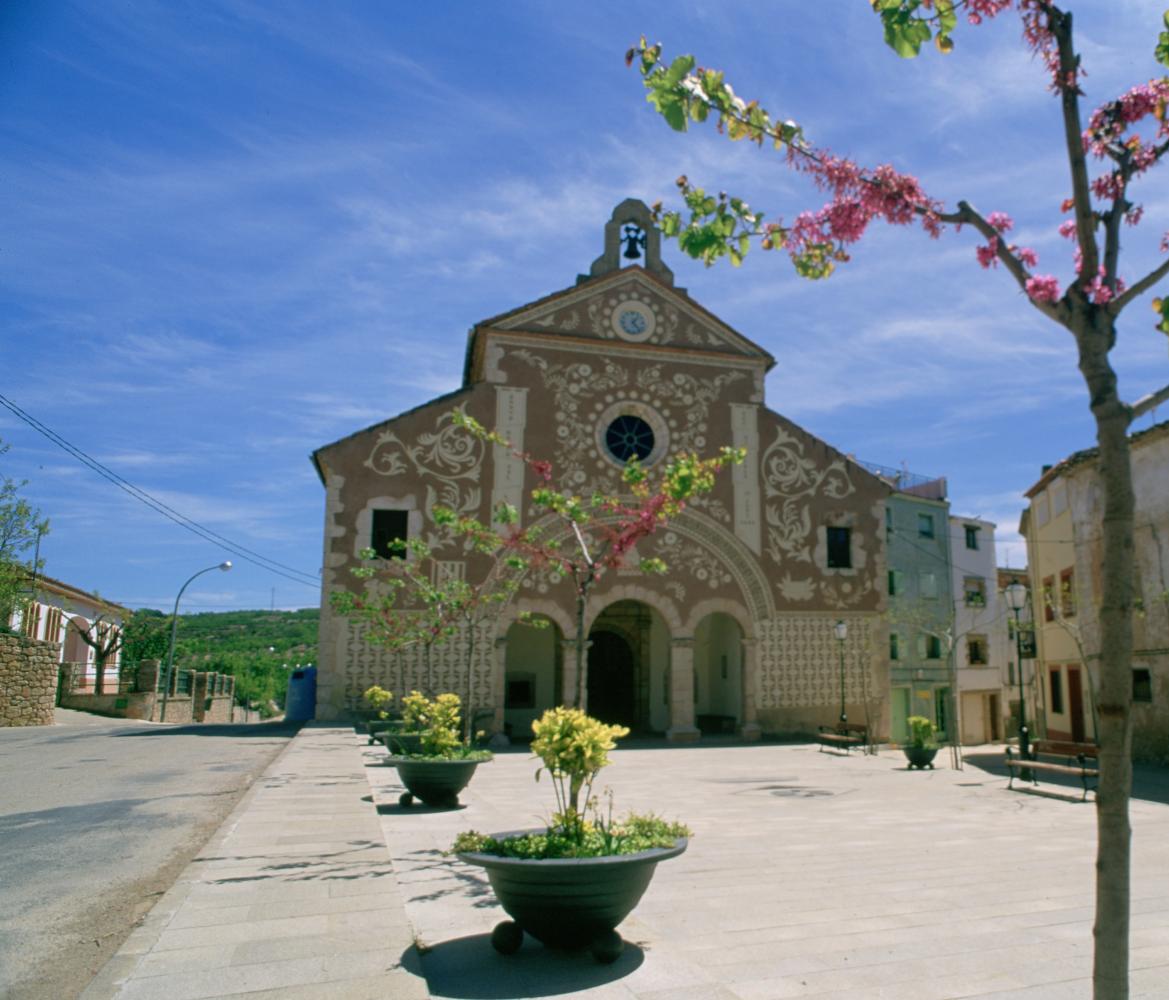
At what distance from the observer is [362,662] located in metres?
22.5

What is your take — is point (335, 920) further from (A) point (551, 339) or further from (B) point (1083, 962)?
(A) point (551, 339)

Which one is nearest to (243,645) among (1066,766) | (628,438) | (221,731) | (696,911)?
(221,731)

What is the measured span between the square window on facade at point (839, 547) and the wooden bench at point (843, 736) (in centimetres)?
458

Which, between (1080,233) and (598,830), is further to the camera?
(598,830)

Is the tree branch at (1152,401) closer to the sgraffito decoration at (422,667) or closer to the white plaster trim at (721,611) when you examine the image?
the sgraffito decoration at (422,667)

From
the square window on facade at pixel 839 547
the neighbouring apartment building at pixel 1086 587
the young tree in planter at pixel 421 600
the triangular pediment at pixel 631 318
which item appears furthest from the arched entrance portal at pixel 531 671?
the neighbouring apartment building at pixel 1086 587

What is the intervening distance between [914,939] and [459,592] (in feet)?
43.2

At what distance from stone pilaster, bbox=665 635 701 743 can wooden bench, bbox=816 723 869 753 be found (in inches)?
132

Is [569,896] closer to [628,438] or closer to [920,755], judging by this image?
[920,755]

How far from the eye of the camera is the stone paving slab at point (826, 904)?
4.72m

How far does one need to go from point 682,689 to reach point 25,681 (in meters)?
20.0

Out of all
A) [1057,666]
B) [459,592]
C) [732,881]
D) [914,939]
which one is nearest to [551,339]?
[459,592]

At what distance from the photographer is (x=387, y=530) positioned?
2348 cm

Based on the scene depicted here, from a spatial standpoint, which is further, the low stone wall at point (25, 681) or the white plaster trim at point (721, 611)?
the low stone wall at point (25, 681)
